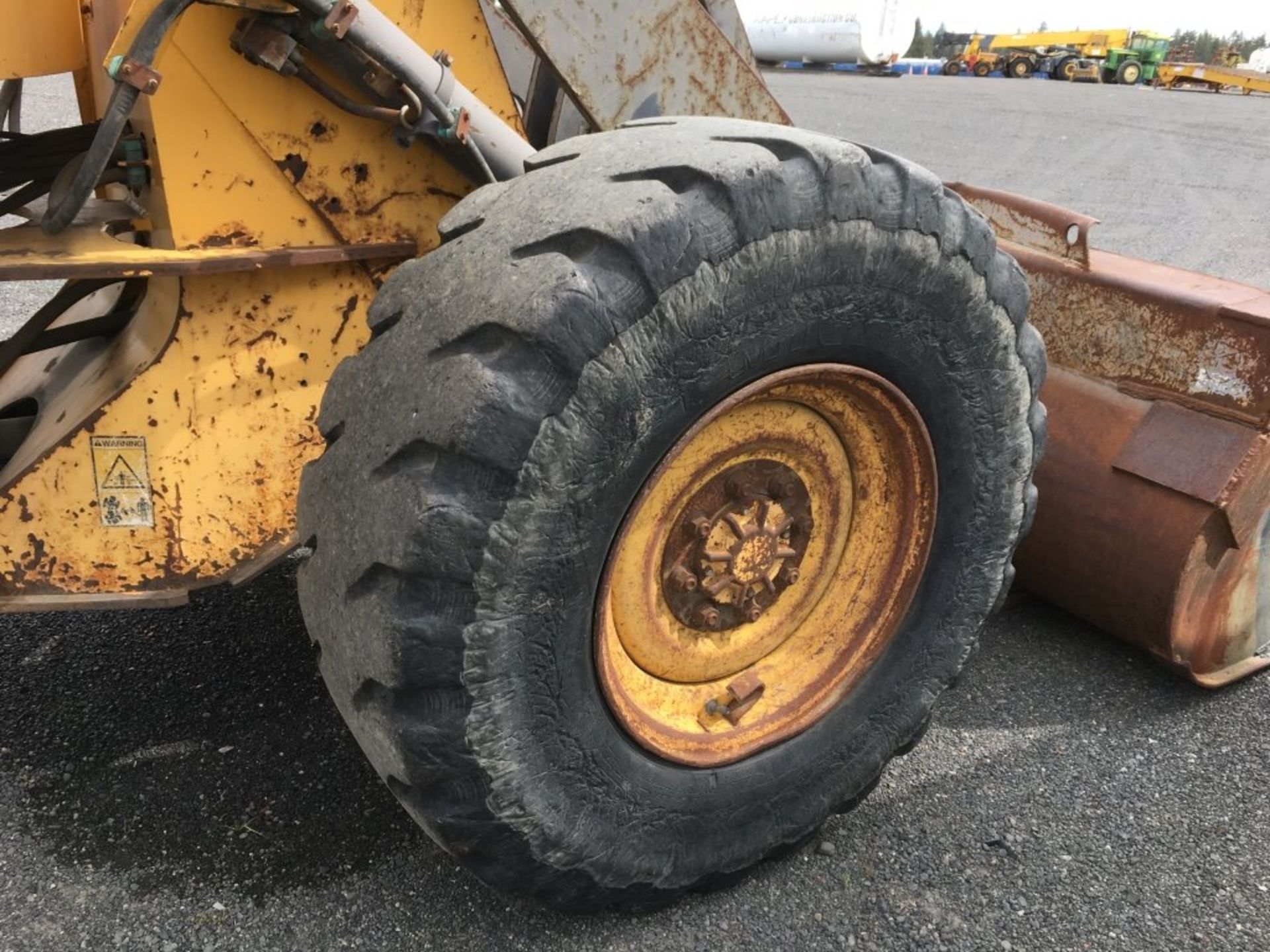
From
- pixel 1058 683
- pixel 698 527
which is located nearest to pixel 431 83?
pixel 698 527

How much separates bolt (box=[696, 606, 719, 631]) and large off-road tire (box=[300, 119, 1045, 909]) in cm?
24

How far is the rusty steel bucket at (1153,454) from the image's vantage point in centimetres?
247

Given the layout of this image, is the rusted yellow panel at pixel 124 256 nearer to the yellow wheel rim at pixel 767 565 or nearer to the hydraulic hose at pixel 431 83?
the hydraulic hose at pixel 431 83

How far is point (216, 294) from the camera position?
182 cm

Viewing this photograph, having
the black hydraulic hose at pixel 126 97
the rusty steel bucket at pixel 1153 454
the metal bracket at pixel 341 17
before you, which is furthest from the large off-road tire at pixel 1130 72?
the black hydraulic hose at pixel 126 97

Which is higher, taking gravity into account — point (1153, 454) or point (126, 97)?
point (126, 97)

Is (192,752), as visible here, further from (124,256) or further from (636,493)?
(636,493)

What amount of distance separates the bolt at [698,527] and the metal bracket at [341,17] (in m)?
0.92

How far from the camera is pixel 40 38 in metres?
1.91

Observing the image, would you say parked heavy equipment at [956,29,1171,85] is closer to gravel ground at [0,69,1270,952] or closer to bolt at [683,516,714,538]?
gravel ground at [0,69,1270,952]

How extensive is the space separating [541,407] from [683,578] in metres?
0.53

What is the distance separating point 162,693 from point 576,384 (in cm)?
146

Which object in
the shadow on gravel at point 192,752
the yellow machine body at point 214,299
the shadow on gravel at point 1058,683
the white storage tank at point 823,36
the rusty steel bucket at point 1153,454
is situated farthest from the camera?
the white storage tank at point 823,36

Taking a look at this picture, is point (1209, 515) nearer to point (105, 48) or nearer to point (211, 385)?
point (211, 385)
